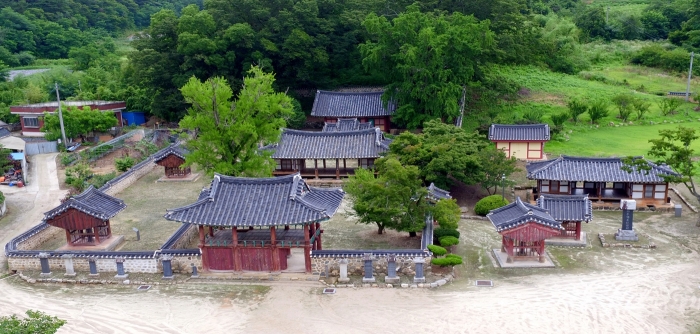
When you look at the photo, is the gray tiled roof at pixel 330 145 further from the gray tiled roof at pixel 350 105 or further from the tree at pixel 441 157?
the gray tiled roof at pixel 350 105

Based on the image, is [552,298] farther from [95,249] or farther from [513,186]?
[95,249]

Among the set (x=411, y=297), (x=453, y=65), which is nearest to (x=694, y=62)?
(x=453, y=65)

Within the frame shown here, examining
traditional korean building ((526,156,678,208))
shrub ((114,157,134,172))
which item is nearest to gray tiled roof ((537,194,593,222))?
traditional korean building ((526,156,678,208))

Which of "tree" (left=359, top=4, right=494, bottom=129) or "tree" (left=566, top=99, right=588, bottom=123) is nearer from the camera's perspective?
"tree" (left=359, top=4, right=494, bottom=129)

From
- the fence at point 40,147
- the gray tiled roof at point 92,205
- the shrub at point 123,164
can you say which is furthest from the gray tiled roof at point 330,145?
the fence at point 40,147

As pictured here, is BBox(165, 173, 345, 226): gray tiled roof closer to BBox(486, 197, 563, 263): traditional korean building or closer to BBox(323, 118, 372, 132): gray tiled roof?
BBox(486, 197, 563, 263): traditional korean building

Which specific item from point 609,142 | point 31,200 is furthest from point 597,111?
point 31,200
